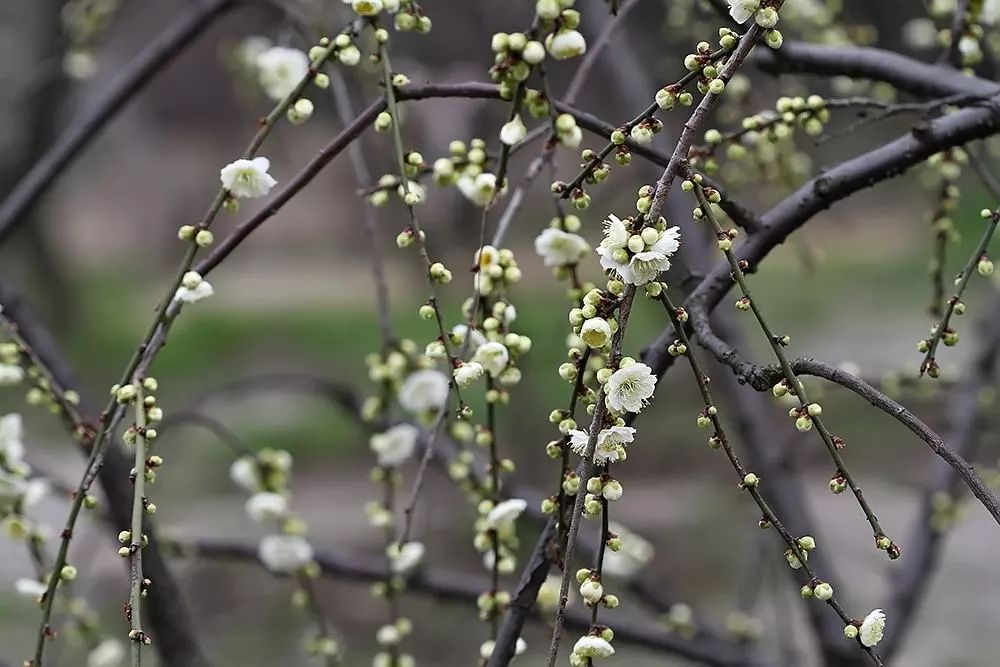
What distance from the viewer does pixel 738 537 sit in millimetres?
2512

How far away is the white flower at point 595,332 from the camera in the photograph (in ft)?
1.40

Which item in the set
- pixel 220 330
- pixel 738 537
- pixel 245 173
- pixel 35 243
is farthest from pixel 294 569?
pixel 35 243

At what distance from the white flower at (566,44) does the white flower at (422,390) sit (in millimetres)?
308

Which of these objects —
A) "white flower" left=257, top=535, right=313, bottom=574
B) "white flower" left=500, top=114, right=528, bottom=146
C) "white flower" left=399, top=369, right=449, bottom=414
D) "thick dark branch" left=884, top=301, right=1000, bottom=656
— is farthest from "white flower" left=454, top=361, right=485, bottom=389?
"thick dark branch" left=884, top=301, right=1000, bottom=656

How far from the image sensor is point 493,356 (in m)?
0.51

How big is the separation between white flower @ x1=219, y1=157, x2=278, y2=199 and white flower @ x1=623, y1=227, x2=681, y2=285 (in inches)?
7.9

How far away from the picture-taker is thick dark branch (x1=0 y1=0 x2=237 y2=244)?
0.98 metres

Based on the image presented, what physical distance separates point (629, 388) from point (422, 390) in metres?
0.33

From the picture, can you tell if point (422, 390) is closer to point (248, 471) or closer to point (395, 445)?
point (395, 445)

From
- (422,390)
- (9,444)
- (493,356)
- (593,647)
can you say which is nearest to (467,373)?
(493,356)

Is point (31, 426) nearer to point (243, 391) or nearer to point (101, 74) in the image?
point (101, 74)

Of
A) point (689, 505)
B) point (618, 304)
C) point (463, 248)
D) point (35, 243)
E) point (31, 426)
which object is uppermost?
point (35, 243)

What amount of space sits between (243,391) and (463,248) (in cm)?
143

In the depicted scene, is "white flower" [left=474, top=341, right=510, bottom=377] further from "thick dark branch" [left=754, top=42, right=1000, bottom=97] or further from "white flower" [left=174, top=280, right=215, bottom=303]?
"thick dark branch" [left=754, top=42, right=1000, bottom=97]
